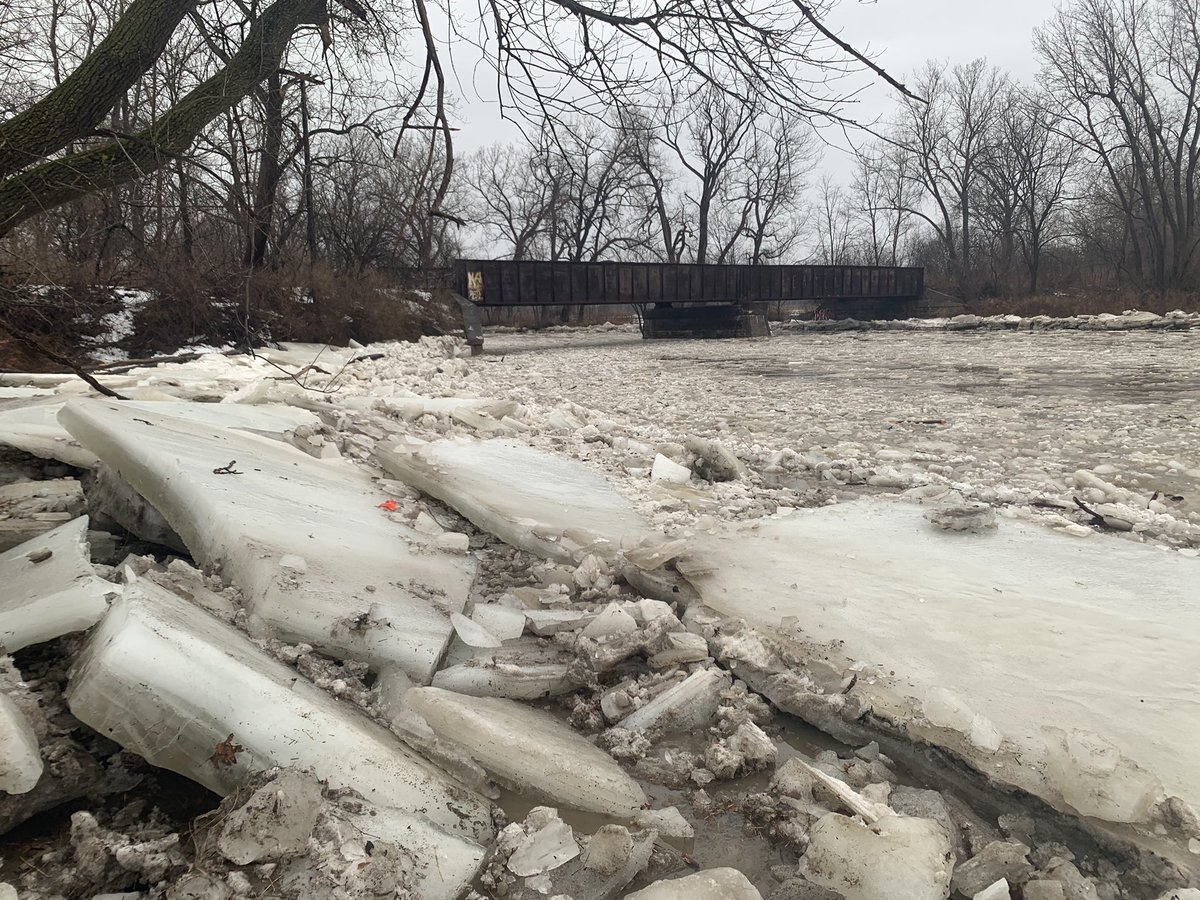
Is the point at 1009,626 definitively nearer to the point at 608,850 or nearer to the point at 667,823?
the point at 667,823

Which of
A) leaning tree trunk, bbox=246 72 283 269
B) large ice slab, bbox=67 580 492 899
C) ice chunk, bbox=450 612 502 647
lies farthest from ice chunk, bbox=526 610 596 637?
leaning tree trunk, bbox=246 72 283 269

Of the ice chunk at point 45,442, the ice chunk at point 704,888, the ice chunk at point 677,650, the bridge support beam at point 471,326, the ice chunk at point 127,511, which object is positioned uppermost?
the bridge support beam at point 471,326

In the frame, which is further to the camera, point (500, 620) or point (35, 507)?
point (35, 507)

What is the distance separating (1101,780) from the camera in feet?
4.12

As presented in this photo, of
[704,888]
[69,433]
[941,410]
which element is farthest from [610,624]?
[941,410]

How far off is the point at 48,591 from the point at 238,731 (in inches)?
26.1

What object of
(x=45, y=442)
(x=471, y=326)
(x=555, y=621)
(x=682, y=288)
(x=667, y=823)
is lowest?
(x=667, y=823)

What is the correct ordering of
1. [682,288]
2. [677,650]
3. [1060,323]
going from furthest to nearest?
[682,288] < [1060,323] < [677,650]

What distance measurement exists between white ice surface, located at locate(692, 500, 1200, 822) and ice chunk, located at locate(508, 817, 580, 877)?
2.59ft

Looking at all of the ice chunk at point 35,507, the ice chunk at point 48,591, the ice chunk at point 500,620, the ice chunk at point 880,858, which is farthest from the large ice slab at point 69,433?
the ice chunk at point 880,858

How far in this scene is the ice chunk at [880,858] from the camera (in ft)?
3.58

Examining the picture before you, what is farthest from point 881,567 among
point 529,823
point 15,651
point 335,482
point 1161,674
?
point 15,651

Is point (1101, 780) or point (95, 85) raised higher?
point (95, 85)

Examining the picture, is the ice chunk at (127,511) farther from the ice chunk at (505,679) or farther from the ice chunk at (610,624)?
the ice chunk at (610,624)
